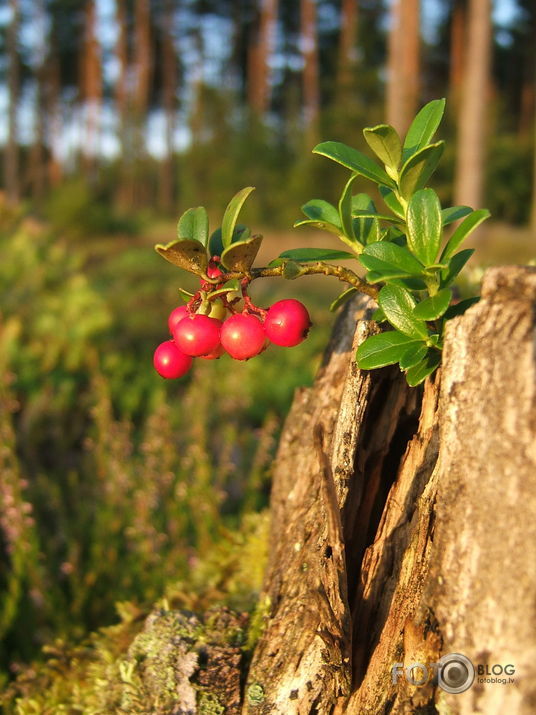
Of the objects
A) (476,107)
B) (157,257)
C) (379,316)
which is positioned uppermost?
(476,107)

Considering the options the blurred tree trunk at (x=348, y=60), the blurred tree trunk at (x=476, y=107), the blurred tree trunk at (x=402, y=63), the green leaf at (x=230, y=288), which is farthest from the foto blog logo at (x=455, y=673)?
the blurred tree trunk at (x=348, y=60)

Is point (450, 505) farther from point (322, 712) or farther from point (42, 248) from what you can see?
point (42, 248)

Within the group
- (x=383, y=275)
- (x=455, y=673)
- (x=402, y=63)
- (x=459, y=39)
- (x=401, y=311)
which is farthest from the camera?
(x=459, y=39)

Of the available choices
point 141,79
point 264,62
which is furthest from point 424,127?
point 141,79

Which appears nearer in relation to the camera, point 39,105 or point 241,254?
point 241,254

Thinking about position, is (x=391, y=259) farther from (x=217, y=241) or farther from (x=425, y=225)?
(x=217, y=241)

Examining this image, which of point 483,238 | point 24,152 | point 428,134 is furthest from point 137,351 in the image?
point 24,152

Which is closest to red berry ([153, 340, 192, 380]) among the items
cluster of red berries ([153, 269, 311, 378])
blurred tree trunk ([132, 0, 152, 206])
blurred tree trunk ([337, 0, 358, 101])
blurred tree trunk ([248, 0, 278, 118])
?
cluster of red berries ([153, 269, 311, 378])
